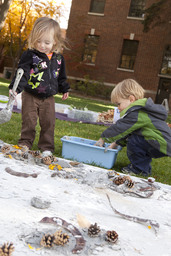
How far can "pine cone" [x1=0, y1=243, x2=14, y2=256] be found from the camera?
4.15 ft

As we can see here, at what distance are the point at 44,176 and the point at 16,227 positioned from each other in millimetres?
1014

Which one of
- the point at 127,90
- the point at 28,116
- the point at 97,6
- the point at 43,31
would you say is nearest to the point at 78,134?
Result: the point at 28,116

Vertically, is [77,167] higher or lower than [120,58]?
lower

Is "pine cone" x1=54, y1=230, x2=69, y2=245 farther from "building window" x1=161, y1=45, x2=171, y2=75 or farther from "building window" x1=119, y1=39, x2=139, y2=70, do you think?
"building window" x1=119, y1=39, x2=139, y2=70

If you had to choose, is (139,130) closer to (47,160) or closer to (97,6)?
(47,160)

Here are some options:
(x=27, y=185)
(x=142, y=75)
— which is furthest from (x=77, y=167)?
(x=142, y=75)

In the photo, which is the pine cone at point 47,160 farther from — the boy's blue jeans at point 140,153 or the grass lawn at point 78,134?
the boy's blue jeans at point 140,153

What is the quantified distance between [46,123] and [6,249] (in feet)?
7.77

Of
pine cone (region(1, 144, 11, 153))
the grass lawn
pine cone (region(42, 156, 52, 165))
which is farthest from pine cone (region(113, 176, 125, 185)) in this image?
pine cone (region(1, 144, 11, 153))

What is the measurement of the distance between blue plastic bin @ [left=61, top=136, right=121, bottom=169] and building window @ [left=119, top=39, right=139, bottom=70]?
15317mm

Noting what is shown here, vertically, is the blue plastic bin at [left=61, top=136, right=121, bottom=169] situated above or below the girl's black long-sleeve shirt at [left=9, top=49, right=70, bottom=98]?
below

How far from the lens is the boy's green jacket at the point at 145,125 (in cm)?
316

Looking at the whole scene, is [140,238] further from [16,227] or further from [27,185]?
[27,185]

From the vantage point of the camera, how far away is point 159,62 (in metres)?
17.4
